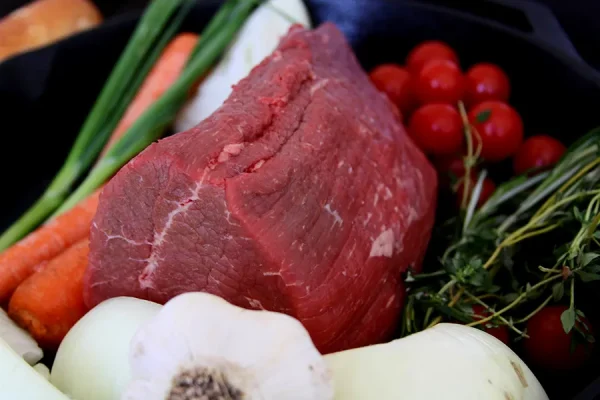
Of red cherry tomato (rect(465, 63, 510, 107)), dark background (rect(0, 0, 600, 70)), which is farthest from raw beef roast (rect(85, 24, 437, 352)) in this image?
dark background (rect(0, 0, 600, 70))

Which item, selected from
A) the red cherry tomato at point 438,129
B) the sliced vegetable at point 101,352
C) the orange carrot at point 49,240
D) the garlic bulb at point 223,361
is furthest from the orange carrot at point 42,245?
the red cherry tomato at point 438,129

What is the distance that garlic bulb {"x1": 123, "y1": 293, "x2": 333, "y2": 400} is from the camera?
0.63 m

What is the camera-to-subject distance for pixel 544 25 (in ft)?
4.69

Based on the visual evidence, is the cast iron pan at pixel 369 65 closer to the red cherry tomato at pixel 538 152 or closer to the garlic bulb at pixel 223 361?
the red cherry tomato at pixel 538 152

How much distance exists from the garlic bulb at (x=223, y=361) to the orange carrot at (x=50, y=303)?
41 cm

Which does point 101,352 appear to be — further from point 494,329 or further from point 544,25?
point 544,25

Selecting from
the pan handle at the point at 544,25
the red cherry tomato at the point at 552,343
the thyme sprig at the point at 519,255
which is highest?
the pan handle at the point at 544,25

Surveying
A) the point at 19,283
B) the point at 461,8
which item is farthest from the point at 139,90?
the point at 461,8

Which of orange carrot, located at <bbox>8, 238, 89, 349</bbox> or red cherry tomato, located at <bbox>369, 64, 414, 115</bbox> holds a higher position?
orange carrot, located at <bbox>8, 238, 89, 349</bbox>

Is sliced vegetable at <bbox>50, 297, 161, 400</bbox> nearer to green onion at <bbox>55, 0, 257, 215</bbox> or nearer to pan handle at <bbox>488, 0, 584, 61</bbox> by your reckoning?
green onion at <bbox>55, 0, 257, 215</bbox>

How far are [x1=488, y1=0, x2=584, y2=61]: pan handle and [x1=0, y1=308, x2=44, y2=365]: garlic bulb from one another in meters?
1.33

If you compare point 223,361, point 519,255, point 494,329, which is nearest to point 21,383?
point 223,361

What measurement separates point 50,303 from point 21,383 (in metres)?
0.29

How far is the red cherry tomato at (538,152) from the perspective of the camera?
4.19ft
